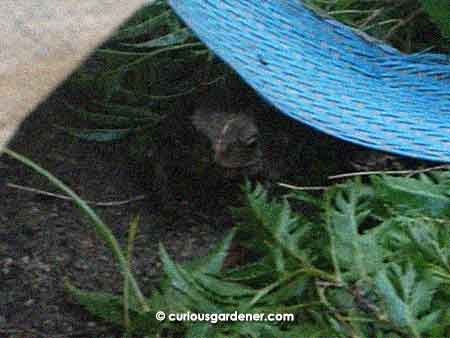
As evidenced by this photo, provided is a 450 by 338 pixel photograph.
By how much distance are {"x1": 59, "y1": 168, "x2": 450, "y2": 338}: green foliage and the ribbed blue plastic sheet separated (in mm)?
120

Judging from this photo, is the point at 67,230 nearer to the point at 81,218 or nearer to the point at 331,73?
the point at 81,218

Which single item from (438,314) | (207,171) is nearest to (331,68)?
(207,171)

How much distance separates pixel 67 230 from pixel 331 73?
24.0 inches

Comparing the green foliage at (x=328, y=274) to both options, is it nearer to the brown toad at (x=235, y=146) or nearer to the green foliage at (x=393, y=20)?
the brown toad at (x=235, y=146)

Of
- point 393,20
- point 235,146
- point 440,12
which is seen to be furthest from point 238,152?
point 393,20

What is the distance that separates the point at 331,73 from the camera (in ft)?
6.61

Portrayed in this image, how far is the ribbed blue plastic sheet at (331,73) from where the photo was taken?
184 cm

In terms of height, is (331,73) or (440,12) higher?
(440,12)

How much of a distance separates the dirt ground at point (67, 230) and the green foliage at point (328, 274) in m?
0.06

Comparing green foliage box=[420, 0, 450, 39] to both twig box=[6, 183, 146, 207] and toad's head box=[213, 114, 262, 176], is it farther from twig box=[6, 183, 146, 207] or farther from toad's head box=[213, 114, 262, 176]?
twig box=[6, 183, 146, 207]

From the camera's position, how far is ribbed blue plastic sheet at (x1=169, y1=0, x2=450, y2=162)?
1.84 metres

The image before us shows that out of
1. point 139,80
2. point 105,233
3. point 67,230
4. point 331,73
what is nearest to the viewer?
point 105,233

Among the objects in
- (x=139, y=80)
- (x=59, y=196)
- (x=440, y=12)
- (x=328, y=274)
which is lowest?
(x=328, y=274)

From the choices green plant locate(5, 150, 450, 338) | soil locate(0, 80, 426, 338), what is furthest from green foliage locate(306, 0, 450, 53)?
green plant locate(5, 150, 450, 338)
